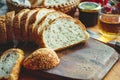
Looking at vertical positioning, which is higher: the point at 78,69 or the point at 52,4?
the point at 52,4

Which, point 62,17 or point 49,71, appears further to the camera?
point 62,17

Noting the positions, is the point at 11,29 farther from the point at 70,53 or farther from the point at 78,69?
the point at 78,69

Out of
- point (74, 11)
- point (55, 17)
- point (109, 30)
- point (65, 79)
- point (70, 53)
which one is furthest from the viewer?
point (74, 11)

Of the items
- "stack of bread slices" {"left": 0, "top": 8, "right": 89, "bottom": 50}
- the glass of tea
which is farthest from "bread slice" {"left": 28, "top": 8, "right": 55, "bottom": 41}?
the glass of tea

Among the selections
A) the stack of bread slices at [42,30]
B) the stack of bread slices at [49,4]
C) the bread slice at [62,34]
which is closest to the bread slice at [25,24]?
the stack of bread slices at [42,30]

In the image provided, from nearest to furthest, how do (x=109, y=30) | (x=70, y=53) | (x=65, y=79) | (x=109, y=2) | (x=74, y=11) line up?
(x=65, y=79)
(x=70, y=53)
(x=109, y=30)
(x=74, y=11)
(x=109, y=2)

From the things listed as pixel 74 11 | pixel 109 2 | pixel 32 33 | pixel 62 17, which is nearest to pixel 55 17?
pixel 62 17

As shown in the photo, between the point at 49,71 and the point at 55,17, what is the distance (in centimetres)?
41

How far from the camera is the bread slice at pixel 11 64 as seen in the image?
139 centimetres

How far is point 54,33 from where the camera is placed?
5.40ft

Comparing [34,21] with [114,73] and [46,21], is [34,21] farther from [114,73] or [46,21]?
[114,73]

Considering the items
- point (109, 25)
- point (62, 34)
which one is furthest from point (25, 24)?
point (109, 25)

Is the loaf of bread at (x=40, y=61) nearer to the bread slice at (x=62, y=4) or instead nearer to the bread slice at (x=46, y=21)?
the bread slice at (x=46, y=21)

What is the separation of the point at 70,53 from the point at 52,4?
0.48 meters
